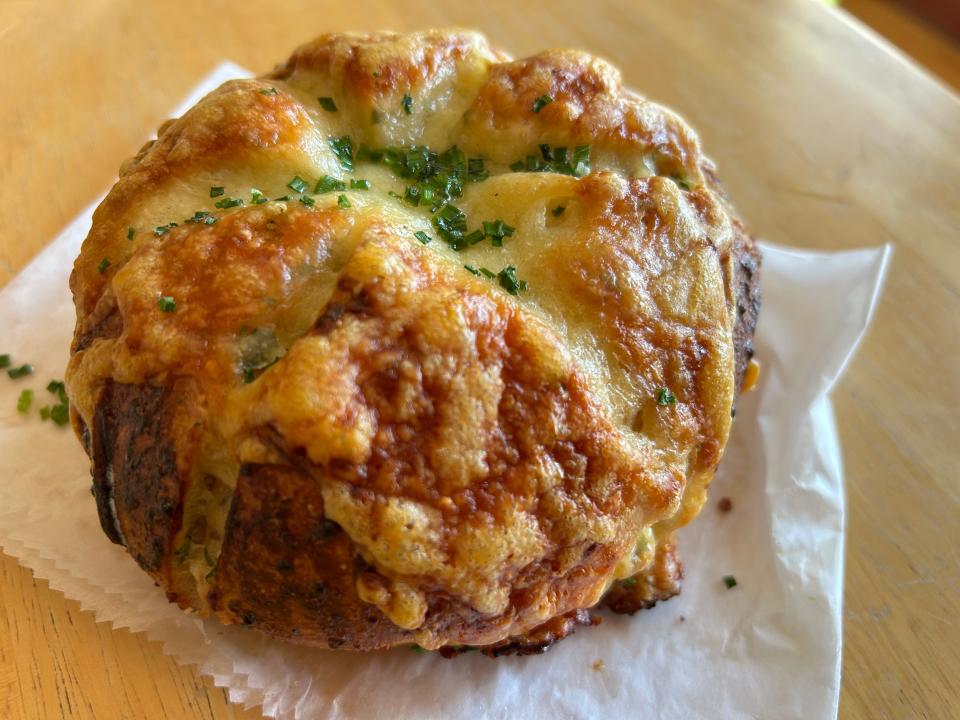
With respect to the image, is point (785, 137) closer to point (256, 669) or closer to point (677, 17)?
point (677, 17)

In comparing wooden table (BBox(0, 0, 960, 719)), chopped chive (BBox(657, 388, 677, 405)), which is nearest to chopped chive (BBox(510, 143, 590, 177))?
chopped chive (BBox(657, 388, 677, 405))

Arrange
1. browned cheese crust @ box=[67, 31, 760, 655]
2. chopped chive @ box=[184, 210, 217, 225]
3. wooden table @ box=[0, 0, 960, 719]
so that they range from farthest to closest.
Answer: wooden table @ box=[0, 0, 960, 719], chopped chive @ box=[184, 210, 217, 225], browned cheese crust @ box=[67, 31, 760, 655]

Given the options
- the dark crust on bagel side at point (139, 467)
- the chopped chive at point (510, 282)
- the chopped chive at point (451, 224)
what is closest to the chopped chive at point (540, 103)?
the chopped chive at point (451, 224)

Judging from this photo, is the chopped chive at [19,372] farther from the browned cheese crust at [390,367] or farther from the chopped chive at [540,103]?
the chopped chive at [540,103]

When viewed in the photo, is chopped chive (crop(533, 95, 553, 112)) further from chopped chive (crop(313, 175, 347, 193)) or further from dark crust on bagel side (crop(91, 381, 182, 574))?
dark crust on bagel side (crop(91, 381, 182, 574))

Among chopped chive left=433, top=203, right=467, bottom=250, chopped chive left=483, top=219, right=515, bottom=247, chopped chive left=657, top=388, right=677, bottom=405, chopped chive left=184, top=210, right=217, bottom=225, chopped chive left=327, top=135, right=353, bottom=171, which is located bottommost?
chopped chive left=184, top=210, right=217, bottom=225

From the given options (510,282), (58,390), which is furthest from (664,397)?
Answer: (58,390)
